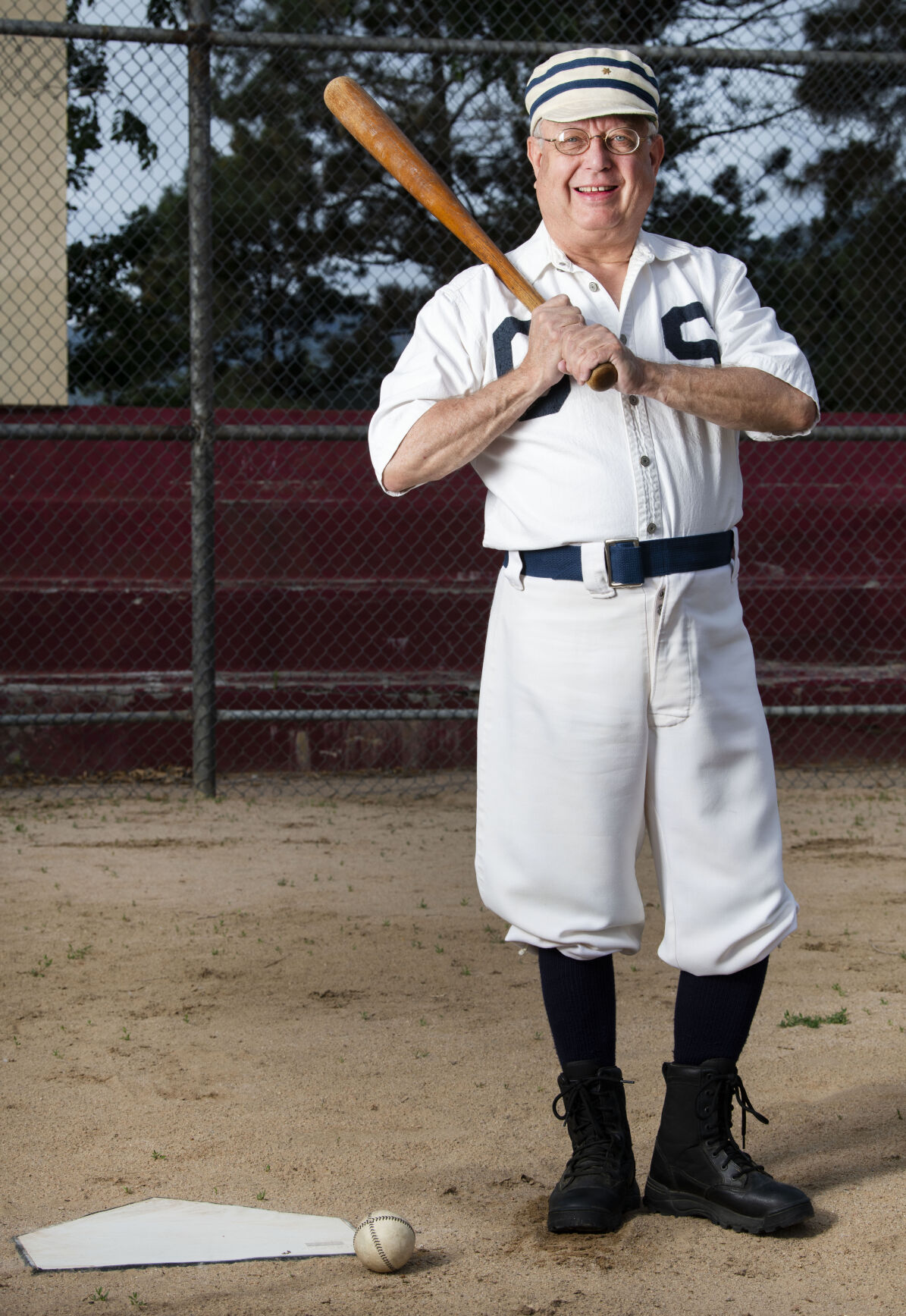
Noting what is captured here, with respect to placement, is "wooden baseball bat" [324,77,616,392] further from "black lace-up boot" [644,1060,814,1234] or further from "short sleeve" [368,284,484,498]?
"black lace-up boot" [644,1060,814,1234]

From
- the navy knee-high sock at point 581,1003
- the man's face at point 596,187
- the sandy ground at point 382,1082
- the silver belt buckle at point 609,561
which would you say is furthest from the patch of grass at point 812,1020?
the man's face at point 596,187

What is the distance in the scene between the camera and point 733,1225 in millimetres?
2219

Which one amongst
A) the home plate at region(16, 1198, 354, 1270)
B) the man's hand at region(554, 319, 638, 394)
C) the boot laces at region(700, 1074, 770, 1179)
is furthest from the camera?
the boot laces at region(700, 1074, 770, 1179)

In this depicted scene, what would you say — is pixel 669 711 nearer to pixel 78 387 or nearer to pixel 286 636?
A: pixel 286 636

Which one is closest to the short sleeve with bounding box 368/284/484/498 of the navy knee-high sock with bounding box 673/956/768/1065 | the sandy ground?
the navy knee-high sock with bounding box 673/956/768/1065

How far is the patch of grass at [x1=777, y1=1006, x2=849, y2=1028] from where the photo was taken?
126 inches

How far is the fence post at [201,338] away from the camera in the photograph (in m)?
5.62

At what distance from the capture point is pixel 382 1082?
2.89m

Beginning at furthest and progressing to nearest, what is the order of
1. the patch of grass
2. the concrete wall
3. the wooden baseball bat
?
the concrete wall
the patch of grass
the wooden baseball bat

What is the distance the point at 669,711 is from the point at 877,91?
682 cm

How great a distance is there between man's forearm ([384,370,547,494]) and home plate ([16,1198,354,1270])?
1211 millimetres

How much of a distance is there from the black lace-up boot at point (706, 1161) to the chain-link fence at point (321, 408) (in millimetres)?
4139

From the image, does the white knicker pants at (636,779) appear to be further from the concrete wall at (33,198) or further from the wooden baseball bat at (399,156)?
the concrete wall at (33,198)

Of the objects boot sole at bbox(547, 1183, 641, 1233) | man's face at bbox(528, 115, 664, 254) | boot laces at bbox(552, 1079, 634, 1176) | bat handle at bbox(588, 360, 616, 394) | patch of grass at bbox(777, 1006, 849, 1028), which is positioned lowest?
patch of grass at bbox(777, 1006, 849, 1028)
